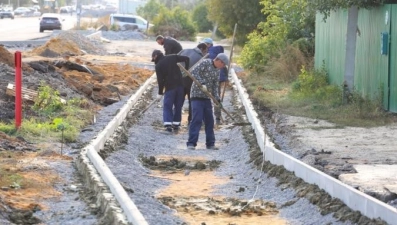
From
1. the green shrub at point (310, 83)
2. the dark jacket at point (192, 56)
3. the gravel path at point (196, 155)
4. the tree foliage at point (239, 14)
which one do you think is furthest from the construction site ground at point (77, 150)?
the tree foliage at point (239, 14)

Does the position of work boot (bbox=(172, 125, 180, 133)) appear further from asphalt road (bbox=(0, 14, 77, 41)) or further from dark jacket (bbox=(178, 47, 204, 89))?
asphalt road (bbox=(0, 14, 77, 41))

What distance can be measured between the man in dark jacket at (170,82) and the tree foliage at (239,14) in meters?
26.7

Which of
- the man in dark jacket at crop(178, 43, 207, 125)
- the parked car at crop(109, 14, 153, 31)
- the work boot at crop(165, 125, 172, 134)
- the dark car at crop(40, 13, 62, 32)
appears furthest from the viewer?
the parked car at crop(109, 14, 153, 31)

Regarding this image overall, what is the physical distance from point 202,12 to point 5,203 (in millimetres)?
75876

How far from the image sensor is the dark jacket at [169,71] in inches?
739

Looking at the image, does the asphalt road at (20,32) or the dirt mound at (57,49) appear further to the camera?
the asphalt road at (20,32)

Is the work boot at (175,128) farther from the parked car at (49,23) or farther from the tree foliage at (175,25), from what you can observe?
the parked car at (49,23)

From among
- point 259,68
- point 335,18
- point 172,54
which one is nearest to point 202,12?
point 259,68

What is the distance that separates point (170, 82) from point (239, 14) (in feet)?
89.6

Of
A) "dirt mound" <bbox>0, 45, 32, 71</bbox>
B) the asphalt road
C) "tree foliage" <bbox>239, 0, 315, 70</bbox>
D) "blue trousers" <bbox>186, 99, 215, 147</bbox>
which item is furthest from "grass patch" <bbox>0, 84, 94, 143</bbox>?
the asphalt road

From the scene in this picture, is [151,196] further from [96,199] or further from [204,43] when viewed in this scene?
[204,43]

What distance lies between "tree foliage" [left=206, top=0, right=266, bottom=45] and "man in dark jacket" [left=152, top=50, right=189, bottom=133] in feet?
87.6

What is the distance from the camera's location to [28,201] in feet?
34.6

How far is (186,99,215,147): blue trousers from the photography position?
16.6 m
